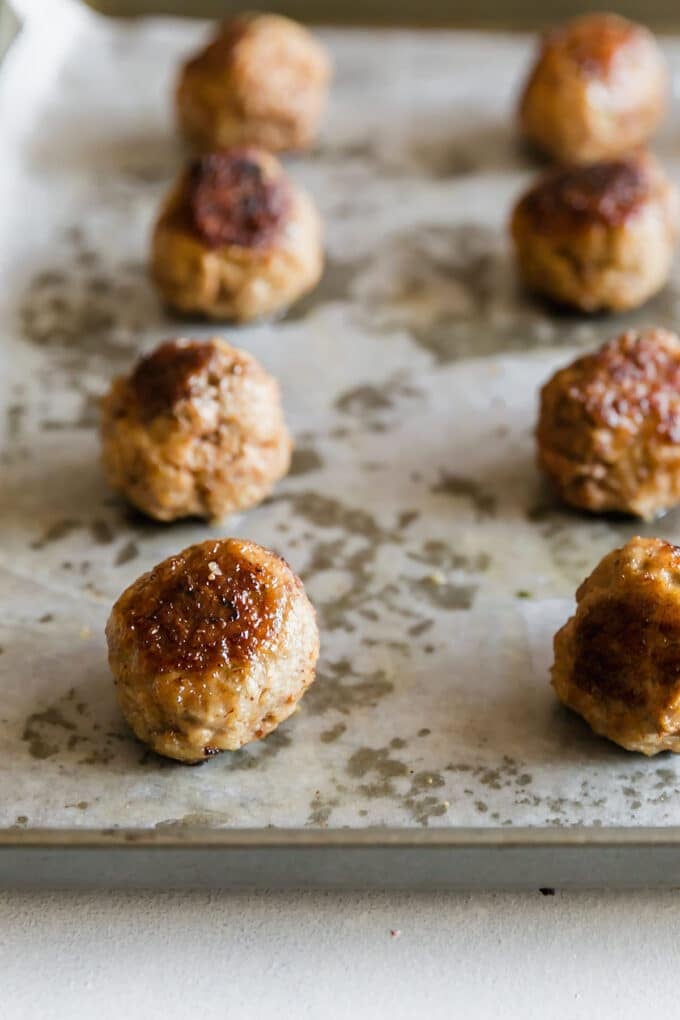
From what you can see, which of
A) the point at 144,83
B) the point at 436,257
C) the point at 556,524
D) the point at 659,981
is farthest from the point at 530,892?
the point at 144,83

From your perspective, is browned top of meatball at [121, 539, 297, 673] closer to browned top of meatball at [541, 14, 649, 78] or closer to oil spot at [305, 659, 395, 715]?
oil spot at [305, 659, 395, 715]

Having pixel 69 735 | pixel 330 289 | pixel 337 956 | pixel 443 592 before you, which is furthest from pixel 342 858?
pixel 330 289

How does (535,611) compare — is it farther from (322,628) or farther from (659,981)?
(659,981)

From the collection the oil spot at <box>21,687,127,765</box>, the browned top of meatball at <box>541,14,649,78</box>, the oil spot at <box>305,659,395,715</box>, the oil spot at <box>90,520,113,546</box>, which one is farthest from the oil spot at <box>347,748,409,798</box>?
the browned top of meatball at <box>541,14,649,78</box>

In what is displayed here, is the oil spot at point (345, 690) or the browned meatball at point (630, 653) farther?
the oil spot at point (345, 690)

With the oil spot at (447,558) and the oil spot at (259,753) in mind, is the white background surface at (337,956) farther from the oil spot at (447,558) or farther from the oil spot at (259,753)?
the oil spot at (447,558)

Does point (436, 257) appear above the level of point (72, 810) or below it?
above

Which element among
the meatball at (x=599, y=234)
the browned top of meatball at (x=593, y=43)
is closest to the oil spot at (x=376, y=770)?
the meatball at (x=599, y=234)
